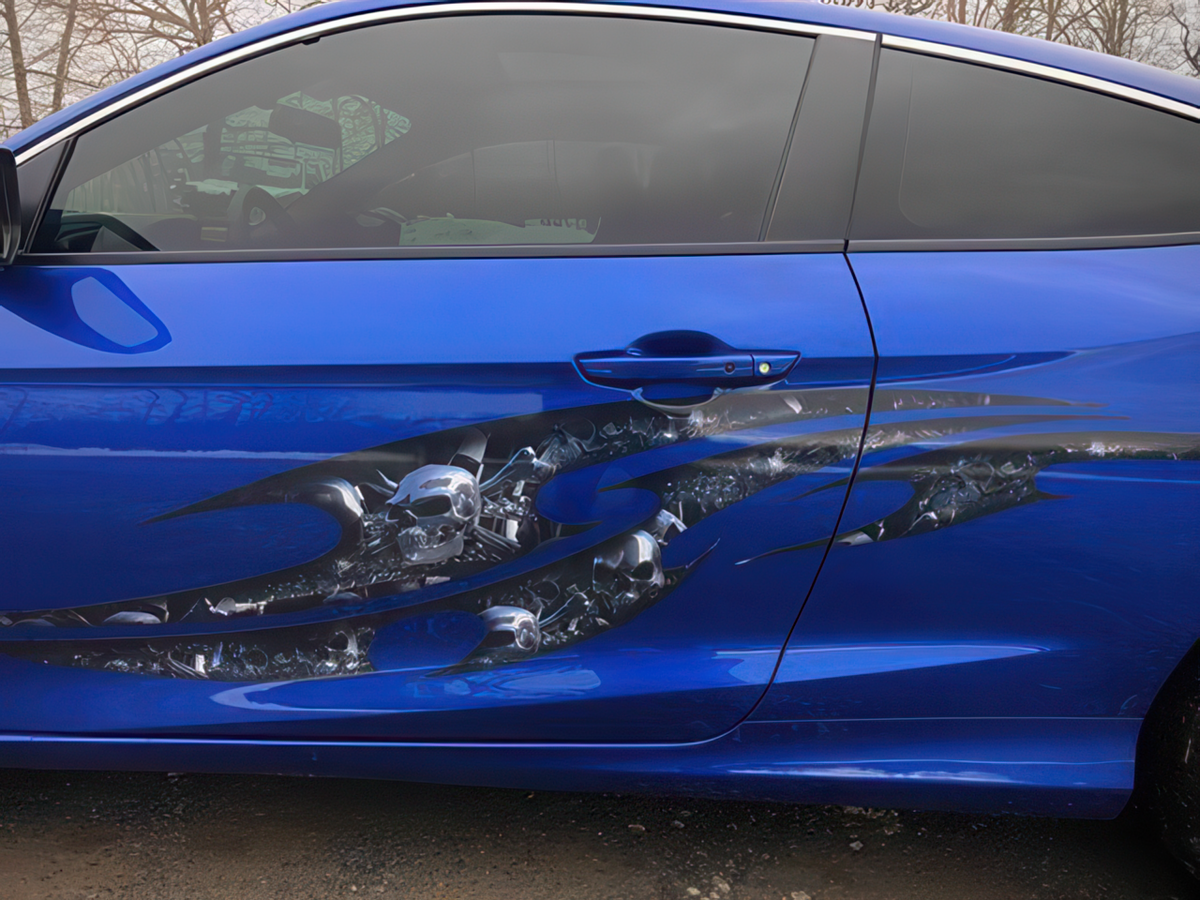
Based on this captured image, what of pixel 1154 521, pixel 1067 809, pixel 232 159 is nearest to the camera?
pixel 1154 521

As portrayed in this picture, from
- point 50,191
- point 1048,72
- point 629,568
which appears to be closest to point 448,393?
point 629,568

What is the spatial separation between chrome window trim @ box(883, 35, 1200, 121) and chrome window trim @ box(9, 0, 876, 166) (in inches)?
2.6

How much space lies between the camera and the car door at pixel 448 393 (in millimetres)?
1315

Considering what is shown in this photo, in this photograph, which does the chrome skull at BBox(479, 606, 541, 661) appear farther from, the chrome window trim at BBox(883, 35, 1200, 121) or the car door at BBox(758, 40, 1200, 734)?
the chrome window trim at BBox(883, 35, 1200, 121)

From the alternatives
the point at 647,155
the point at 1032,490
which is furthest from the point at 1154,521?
the point at 647,155

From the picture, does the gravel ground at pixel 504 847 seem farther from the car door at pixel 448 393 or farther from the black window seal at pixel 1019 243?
the black window seal at pixel 1019 243

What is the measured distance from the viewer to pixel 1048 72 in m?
1.43

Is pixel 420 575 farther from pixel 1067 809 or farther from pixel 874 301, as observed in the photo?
pixel 1067 809

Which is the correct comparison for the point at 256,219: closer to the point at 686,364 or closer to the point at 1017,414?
the point at 686,364

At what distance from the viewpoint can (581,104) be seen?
59.1 inches

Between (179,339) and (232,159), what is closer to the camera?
(179,339)

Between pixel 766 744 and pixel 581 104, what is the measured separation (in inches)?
42.4

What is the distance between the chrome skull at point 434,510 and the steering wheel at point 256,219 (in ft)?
1.54

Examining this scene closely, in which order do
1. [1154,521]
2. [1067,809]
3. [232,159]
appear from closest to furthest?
[1154,521]
[1067,809]
[232,159]
